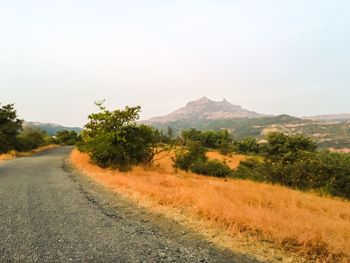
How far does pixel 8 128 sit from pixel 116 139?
887 inches

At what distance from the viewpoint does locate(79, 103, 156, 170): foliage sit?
21.2 metres

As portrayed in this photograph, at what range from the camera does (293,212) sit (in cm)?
947

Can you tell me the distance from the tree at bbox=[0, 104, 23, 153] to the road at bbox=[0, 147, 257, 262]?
2982 cm

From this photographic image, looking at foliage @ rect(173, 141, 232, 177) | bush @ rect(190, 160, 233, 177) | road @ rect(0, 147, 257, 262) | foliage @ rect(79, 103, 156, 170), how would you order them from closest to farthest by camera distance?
road @ rect(0, 147, 257, 262), foliage @ rect(79, 103, 156, 170), bush @ rect(190, 160, 233, 177), foliage @ rect(173, 141, 232, 177)

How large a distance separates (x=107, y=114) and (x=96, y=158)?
10.4 feet

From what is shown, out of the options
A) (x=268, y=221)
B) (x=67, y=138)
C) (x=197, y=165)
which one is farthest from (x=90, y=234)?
(x=67, y=138)

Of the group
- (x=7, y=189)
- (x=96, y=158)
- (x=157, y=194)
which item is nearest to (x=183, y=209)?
(x=157, y=194)

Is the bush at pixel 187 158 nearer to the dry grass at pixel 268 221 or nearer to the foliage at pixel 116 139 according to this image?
the foliage at pixel 116 139

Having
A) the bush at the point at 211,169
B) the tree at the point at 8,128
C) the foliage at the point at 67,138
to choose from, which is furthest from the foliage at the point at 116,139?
the foliage at the point at 67,138

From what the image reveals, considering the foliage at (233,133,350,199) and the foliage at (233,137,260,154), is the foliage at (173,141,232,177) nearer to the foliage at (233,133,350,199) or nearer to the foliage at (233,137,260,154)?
the foliage at (233,133,350,199)

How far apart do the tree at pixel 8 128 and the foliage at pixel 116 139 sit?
64.0 ft

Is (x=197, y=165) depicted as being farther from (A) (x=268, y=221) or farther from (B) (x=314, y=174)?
(A) (x=268, y=221)

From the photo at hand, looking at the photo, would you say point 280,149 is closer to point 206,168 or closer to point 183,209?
point 206,168

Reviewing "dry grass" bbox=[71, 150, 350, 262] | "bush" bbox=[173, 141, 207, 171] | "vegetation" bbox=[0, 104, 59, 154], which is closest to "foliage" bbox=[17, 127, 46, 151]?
"vegetation" bbox=[0, 104, 59, 154]
